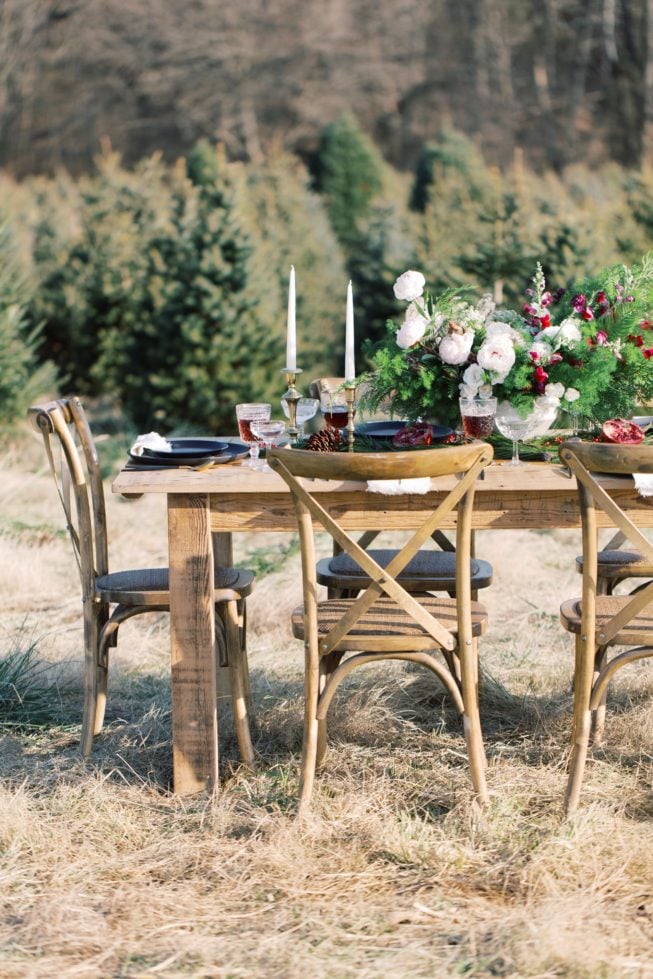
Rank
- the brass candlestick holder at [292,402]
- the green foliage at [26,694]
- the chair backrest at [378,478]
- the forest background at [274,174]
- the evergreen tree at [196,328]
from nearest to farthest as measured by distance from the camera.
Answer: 1. the chair backrest at [378,478]
2. the brass candlestick holder at [292,402]
3. the green foliage at [26,694]
4. the evergreen tree at [196,328]
5. the forest background at [274,174]

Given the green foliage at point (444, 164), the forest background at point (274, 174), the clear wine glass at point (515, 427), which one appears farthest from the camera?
the green foliage at point (444, 164)

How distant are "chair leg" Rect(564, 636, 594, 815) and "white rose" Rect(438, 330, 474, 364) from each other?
0.82m

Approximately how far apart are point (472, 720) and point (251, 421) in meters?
0.97

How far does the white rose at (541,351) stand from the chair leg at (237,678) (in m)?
1.05

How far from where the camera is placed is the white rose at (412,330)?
3248mm

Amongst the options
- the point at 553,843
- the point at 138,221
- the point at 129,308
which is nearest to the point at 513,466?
the point at 553,843

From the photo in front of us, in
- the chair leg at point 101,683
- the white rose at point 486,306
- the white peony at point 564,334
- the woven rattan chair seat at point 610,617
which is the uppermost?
the white rose at point 486,306

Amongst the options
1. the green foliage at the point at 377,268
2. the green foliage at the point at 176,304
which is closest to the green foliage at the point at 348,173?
the green foliage at the point at 377,268

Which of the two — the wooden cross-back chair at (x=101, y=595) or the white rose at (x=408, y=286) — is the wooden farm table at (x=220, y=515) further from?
the white rose at (x=408, y=286)

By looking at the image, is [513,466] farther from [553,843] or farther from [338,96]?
[338,96]

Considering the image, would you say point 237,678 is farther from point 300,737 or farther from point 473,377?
point 473,377

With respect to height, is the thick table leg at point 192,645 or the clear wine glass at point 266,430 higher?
the clear wine glass at point 266,430

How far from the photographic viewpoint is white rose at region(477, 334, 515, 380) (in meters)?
3.17

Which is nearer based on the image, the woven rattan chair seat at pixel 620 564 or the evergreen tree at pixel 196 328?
the woven rattan chair seat at pixel 620 564
